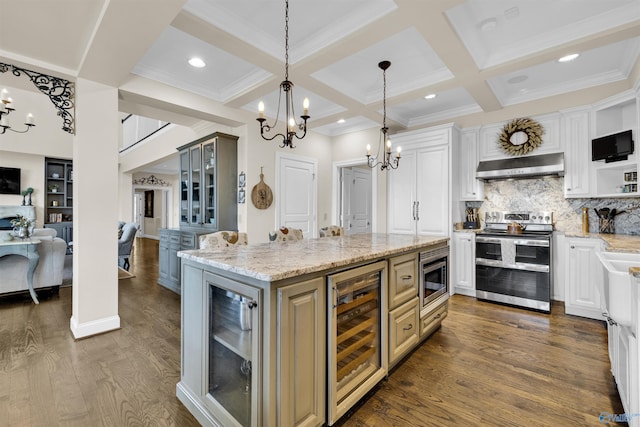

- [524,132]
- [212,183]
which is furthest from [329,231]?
[524,132]

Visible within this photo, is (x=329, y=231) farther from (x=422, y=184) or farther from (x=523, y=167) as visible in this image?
(x=523, y=167)

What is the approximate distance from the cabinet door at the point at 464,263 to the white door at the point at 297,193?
94.0 inches

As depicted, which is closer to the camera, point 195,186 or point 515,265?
point 515,265

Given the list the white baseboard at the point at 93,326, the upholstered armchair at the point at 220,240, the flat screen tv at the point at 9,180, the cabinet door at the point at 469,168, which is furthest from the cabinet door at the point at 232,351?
the flat screen tv at the point at 9,180

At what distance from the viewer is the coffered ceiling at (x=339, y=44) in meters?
2.13

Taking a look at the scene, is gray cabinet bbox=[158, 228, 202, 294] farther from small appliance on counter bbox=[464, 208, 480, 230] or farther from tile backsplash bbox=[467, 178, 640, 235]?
tile backsplash bbox=[467, 178, 640, 235]

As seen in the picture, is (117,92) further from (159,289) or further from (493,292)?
(493,292)

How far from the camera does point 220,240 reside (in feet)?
7.98

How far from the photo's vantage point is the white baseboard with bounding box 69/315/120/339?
2773 millimetres

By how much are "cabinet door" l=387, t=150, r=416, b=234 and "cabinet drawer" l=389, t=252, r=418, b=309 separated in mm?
2348

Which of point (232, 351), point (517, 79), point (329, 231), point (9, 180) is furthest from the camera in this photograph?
point (9, 180)

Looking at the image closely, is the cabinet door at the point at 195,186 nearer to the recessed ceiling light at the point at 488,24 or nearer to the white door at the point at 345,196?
the white door at the point at 345,196

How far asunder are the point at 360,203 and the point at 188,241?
3458 millimetres

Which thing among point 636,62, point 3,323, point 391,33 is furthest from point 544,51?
point 3,323
